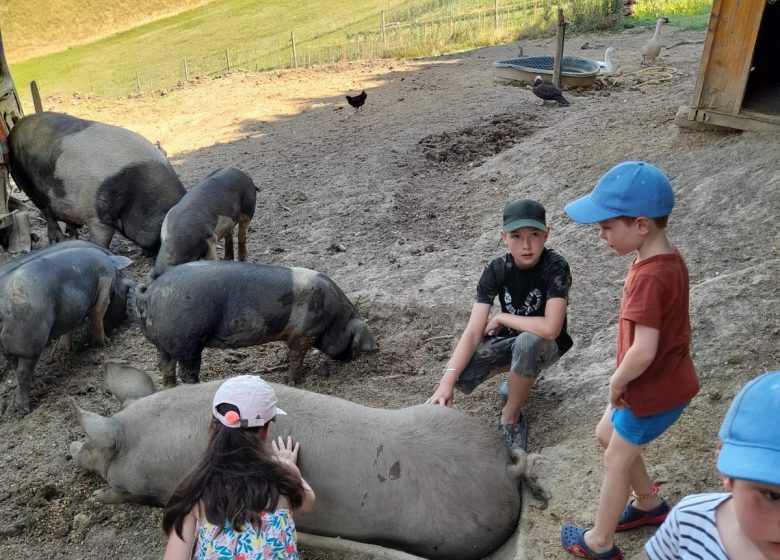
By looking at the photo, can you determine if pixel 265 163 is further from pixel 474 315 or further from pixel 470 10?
pixel 470 10

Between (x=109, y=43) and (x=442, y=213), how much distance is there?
92.2 ft

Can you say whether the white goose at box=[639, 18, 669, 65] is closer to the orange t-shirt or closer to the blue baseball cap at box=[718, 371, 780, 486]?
the orange t-shirt

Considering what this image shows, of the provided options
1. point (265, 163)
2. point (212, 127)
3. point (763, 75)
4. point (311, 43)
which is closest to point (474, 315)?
point (763, 75)

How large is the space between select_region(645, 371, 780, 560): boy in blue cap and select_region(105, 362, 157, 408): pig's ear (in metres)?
3.07

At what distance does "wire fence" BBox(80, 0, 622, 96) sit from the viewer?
18953 mm

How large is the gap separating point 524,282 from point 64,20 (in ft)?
115

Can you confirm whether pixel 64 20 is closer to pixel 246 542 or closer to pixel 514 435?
pixel 514 435

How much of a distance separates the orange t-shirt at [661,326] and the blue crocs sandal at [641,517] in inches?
22.2

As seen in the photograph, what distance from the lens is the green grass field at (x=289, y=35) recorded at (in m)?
19.1

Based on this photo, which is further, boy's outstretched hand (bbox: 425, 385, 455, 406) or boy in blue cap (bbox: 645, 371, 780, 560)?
boy's outstretched hand (bbox: 425, 385, 455, 406)

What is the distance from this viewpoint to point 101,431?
330 cm

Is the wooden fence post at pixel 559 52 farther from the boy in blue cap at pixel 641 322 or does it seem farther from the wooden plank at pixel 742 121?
the boy in blue cap at pixel 641 322

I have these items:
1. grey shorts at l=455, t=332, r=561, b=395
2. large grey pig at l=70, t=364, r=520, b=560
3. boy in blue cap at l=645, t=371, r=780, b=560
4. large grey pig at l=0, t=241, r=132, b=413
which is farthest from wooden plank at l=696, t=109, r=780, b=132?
large grey pig at l=0, t=241, r=132, b=413

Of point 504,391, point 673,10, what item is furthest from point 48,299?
point 673,10
